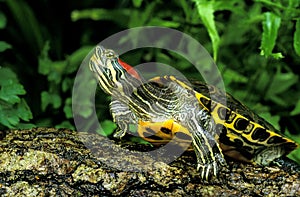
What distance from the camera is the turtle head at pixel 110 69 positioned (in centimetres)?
170

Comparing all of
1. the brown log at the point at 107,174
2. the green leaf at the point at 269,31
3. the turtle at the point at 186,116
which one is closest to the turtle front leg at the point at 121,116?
the turtle at the point at 186,116

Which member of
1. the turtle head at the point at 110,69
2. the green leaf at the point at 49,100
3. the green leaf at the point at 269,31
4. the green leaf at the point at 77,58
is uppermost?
the green leaf at the point at 269,31

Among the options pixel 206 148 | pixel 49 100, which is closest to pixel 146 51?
pixel 49 100

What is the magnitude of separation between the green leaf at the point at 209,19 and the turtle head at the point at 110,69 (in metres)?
0.71

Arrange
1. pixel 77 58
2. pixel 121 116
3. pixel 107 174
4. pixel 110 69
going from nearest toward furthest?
1. pixel 107 174
2. pixel 110 69
3. pixel 121 116
4. pixel 77 58

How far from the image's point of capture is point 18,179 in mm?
1495

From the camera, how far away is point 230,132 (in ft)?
5.83

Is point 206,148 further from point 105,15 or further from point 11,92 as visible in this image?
point 105,15

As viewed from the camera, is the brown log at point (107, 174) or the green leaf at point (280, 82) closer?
the brown log at point (107, 174)

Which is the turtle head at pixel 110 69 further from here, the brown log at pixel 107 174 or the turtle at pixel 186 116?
the brown log at pixel 107 174

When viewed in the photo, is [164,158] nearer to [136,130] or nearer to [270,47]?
[136,130]

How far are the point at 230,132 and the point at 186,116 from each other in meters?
0.19

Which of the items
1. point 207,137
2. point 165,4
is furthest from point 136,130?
point 165,4

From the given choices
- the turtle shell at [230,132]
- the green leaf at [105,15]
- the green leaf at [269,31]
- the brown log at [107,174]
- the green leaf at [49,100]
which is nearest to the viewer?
the brown log at [107,174]
